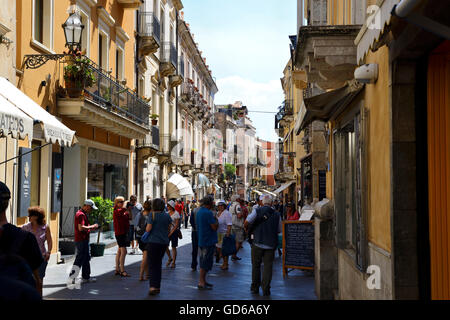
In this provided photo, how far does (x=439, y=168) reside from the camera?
5203 mm

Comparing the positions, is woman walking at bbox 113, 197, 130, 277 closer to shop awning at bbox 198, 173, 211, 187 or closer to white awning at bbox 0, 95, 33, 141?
white awning at bbox 0, 95, 33, 141

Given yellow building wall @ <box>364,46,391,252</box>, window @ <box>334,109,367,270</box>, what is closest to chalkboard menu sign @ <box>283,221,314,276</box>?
window @ <box>334,109,367,270</box>

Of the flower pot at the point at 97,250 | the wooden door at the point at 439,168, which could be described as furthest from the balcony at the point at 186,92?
the wooden door at the point at 439,168

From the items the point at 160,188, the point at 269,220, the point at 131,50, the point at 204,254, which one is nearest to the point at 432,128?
the point at 269,220

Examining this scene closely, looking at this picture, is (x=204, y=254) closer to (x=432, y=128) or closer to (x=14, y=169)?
(x=14, y=169)

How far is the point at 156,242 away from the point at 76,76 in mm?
6491

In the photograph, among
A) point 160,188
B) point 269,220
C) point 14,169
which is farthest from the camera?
point 160,188

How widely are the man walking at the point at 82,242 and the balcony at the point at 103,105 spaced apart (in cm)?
438

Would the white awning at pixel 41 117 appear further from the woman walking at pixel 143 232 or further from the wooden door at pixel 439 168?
the wooden door at pixel 439 168

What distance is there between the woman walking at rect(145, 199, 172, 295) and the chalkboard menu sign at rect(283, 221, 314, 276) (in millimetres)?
2987

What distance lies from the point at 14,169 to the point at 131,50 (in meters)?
11.8

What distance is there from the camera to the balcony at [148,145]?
2359 cm

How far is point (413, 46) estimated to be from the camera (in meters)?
5.12

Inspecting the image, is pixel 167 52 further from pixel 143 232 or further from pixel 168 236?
pixel 168 236
